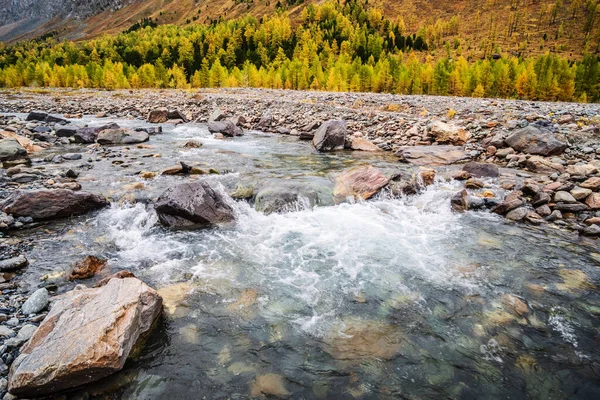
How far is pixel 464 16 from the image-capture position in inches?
6220

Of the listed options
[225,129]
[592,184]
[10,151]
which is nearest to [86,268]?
[10,151]

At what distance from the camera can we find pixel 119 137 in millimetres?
18953

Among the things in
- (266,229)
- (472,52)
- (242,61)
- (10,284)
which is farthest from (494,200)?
(472,52)

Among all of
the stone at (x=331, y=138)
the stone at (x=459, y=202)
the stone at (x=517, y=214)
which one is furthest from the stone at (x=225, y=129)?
the stone at (x=517, y=214)

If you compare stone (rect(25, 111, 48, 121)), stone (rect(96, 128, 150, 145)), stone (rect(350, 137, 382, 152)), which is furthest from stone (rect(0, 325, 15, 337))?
stone (rect(25, 111, 48, 121))

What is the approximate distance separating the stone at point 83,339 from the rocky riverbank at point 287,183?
0.03 metres

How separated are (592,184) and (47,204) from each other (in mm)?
16271

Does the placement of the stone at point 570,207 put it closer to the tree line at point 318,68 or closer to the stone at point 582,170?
the stone at point 582,170

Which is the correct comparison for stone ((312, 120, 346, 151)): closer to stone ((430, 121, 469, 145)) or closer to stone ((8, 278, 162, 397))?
stone ((430, 121, 469, 145))

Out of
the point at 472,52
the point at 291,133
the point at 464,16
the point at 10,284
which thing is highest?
the point at 464,16

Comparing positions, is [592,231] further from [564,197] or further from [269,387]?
[269,387]

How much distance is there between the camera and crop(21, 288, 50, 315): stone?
16.5ft

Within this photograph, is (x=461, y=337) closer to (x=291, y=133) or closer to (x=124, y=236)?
(x=124, y=236)

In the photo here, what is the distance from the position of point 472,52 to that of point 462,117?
125963 millimetres
